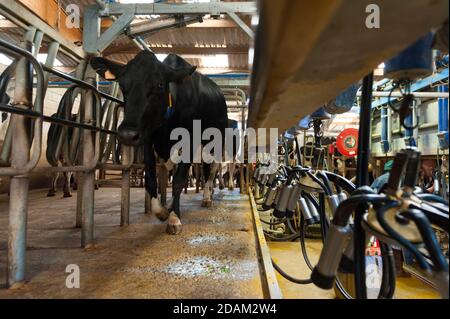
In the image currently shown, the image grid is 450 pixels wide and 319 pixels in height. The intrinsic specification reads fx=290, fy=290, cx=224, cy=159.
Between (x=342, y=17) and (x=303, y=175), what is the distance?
0.84 metres

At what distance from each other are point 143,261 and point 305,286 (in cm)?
209

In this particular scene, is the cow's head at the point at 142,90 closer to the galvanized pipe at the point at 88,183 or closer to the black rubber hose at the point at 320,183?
the galvanized pipe at the point at 88,183

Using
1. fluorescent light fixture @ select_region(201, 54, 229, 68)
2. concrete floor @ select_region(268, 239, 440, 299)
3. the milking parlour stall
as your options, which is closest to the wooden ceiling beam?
fluorescent light fixture @ select_region(201, 54, 229, 68)

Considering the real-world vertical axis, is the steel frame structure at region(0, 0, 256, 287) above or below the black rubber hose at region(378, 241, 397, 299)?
above

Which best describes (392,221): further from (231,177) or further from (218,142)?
(231,177)

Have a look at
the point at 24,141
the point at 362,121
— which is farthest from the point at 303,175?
the point at 24,141

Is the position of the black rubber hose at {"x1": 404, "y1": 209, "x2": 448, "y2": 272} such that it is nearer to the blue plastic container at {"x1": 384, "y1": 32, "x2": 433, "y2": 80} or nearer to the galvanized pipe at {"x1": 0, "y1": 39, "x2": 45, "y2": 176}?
the blue plastic container at {"x1": 384, "y1": 32, "x2": 433, "y2": 80}

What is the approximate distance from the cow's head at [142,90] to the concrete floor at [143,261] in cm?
60

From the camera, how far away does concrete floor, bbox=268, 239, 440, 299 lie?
2.71 meters

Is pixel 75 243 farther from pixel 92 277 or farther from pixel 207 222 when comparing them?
pixel 207 222

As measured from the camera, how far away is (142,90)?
5.50 feet

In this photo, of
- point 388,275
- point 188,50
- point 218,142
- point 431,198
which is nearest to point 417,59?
point 431,198

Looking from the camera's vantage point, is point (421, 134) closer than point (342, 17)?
No

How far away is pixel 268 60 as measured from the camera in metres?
0.39
